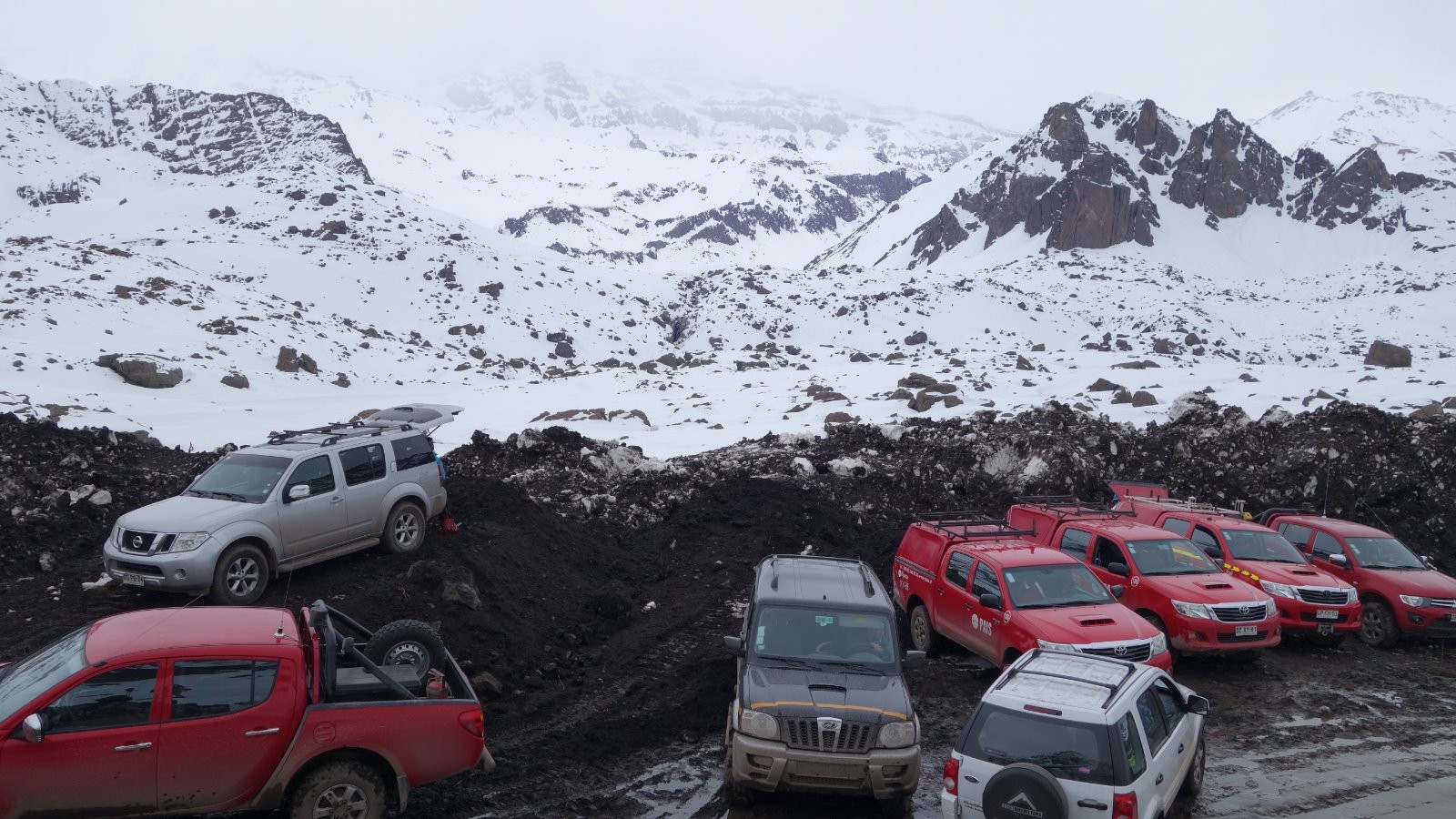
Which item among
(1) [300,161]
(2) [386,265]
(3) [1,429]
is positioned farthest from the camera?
(1) [300,161]

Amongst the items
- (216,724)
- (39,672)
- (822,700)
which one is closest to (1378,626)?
(822,700)

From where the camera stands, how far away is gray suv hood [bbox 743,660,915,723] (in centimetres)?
719

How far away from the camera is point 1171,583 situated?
11172 millimetres

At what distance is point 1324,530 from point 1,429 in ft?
74.6

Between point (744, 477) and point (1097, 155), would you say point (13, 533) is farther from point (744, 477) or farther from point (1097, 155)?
point (1097, 155)

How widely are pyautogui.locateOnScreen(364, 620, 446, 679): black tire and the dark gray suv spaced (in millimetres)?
2787

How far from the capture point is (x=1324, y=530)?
1354cm

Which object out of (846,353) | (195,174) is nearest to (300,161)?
(195,174)

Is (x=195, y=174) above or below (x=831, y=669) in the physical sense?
above

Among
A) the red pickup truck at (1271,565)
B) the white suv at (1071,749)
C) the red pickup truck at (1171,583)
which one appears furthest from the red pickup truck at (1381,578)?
the white suv at (1071,749)

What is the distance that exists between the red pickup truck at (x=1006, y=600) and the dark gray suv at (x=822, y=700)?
1.96 metres

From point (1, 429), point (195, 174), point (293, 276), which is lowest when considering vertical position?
point (1, 429)

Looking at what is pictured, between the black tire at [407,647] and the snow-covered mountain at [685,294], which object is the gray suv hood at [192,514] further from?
the snow-covered mountain at [685,294]

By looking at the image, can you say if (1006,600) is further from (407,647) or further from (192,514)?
(192,514)
